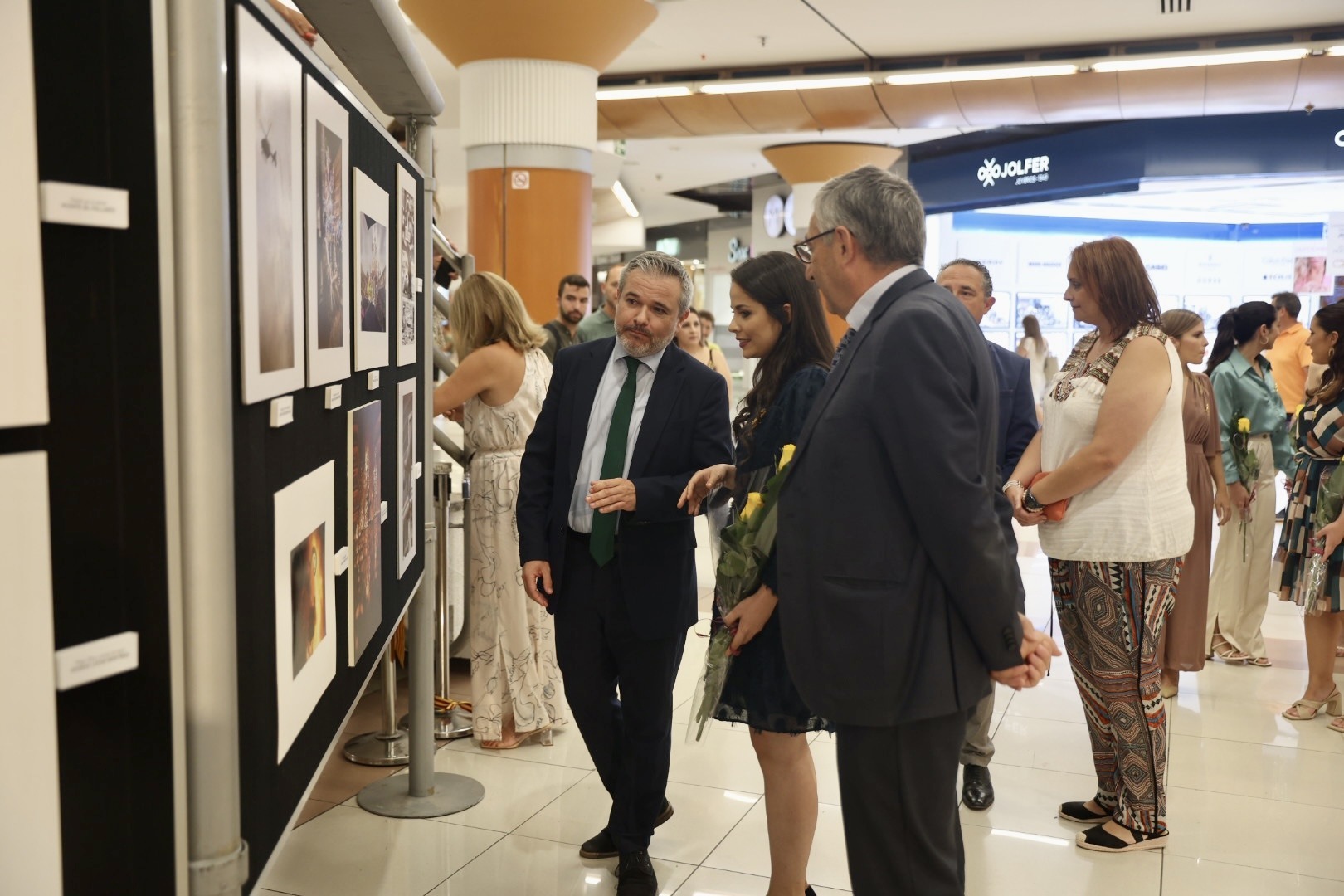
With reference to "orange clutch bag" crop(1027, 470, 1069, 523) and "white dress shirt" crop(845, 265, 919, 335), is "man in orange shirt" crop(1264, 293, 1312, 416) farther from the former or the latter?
"white dress shirt" crop(845, 265, 919, 335)

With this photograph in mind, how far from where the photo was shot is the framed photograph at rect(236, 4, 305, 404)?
1325 millimetres

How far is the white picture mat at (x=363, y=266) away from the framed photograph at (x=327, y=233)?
72 mm

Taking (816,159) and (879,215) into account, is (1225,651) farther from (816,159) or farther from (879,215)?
(816,159)

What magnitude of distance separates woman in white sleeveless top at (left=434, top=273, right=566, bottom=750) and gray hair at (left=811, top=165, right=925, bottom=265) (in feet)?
7.18

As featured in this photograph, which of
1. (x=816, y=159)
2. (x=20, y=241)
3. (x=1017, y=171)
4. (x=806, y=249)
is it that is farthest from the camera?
(x=816, y=159)

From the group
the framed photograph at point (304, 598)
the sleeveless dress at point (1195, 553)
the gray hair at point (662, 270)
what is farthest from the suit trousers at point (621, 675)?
the sleeveless dress at point (1195, 553)

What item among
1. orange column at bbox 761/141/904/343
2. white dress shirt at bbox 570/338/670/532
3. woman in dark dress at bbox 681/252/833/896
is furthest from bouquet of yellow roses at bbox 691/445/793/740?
orange column at bbox 761/141/904/343

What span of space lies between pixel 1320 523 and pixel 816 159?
10423 mm

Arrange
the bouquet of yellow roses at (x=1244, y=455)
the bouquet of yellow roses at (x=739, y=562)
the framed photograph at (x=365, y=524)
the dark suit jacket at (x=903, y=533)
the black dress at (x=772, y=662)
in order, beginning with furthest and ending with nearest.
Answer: the bouquet of yellow roses at (x=1244, y=455), the black dress at (x=772, y=662), the bouquet of yellow roses at (x=739, y=562), the framed photograph at (x=365, y=524), the dark suit jacket at (x=903, y=533)

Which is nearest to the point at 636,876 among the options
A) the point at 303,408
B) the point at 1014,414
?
the point at 303,408

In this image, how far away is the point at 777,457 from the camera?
8.43 feet

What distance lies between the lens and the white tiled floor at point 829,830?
3.13 meters

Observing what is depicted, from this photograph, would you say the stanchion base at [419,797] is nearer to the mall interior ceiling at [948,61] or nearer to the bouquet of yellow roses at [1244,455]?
the bouquet of yellow roses at [1244,455]

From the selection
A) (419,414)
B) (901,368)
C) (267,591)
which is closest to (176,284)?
(267,591)
